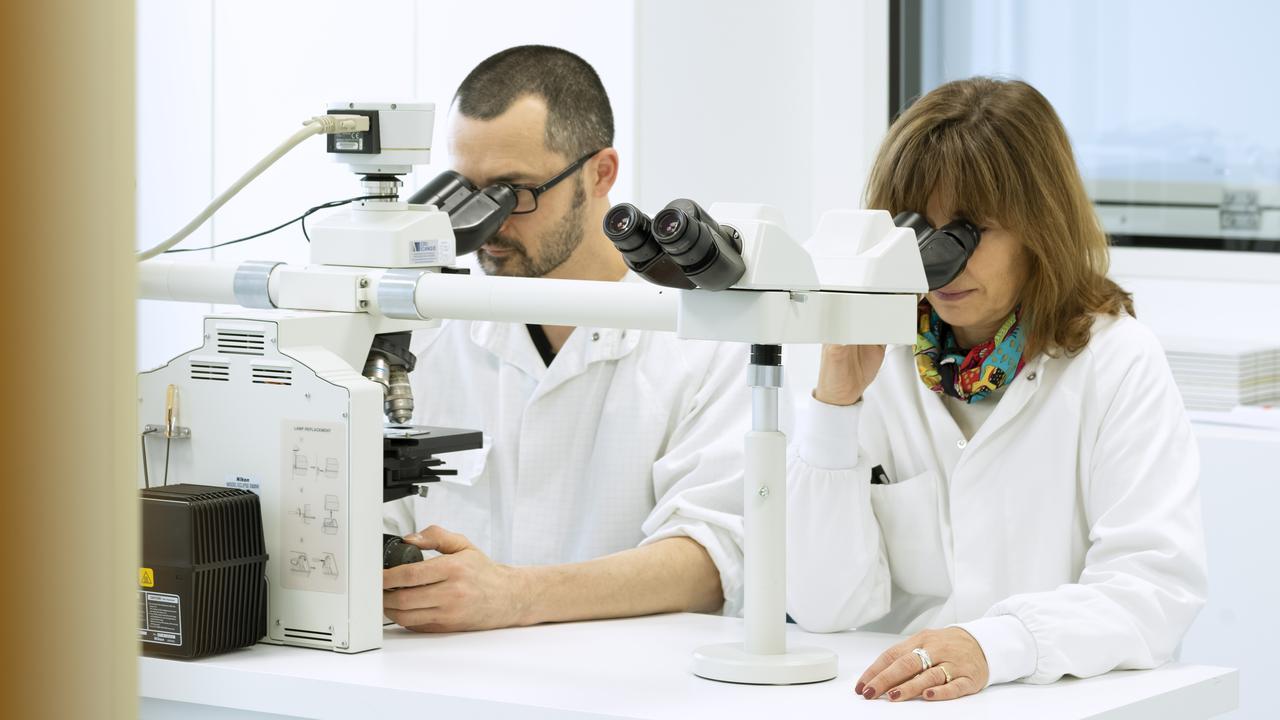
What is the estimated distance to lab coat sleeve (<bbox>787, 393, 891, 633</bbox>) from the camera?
1763 mm

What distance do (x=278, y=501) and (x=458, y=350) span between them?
0.64m

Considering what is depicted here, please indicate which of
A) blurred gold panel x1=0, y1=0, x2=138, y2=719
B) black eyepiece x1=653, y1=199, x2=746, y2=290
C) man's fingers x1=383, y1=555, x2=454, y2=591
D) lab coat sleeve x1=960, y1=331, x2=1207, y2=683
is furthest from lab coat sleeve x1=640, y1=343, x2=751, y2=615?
blurred gold panel x1=0, y1=0, x2=138, y2=719

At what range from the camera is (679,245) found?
1223 mm

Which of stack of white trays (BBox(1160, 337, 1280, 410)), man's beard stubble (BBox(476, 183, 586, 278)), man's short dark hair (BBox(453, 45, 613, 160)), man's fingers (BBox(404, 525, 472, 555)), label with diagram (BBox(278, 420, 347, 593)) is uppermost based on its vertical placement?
man's short dark hair (BBox(453, 45, 613, 160))

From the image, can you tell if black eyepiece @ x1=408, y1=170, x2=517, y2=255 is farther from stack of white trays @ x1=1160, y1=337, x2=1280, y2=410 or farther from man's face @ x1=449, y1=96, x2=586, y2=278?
stack of white trays @ x1=1160, y1=337, x2=1280, y2=410

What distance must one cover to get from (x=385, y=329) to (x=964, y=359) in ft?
2.31

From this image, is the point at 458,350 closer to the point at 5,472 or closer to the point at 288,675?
the point at 288,675

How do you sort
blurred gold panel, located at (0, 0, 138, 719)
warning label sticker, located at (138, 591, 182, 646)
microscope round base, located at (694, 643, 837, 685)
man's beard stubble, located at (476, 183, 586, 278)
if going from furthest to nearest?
man's beard stubble, located at (476, 183, 586, 278) → warning label sticker, located at (138, 591, 182, 646) → microscope round base, located at (694, 643, 837, 685) → blurred gold panel, located at (0, 0, 138, 719)

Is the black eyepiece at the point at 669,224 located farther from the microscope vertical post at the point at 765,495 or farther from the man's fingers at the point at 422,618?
the man's fingers at the point at 422,618

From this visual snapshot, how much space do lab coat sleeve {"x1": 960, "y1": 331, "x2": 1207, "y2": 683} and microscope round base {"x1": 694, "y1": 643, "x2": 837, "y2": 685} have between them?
6.2 inches

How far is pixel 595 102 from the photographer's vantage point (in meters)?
2.21

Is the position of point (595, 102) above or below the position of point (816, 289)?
above

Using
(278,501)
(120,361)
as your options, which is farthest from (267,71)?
(120,361)

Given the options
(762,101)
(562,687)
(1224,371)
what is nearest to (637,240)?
(562,687)
